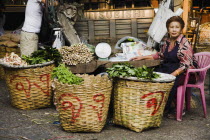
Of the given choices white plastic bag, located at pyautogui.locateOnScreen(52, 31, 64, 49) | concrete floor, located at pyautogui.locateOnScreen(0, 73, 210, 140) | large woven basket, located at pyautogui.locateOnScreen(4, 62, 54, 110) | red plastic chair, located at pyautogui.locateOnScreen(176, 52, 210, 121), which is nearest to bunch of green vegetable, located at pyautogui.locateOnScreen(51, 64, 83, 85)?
concrete floor, located at pyautogui.locateOnScreen(0, 73, 210, 140)

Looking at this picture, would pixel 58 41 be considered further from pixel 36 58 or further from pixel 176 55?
pixel 176 55

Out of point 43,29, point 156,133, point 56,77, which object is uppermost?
point 43,29

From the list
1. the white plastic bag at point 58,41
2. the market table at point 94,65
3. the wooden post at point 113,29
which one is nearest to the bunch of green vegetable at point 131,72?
the market table at point 94,65

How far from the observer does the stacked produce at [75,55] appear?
233 inches

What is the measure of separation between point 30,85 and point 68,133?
4.60 ft

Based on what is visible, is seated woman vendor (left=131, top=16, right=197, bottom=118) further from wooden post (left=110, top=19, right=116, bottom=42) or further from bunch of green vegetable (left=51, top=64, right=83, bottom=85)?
wooden post (left=110, top=19, right=116, bottom=42)

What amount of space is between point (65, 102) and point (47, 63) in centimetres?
138

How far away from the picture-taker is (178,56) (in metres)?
5.32

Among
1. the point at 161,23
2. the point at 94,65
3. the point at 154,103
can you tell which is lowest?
the point at 154,103

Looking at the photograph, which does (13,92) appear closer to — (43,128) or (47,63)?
(47,63)

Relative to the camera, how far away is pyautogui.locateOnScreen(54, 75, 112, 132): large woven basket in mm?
4320

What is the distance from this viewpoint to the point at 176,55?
538 cm

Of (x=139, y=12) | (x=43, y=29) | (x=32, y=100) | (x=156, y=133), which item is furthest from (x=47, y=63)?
(x=139, y=12)

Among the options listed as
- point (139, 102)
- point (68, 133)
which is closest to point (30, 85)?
point (68, 133)
